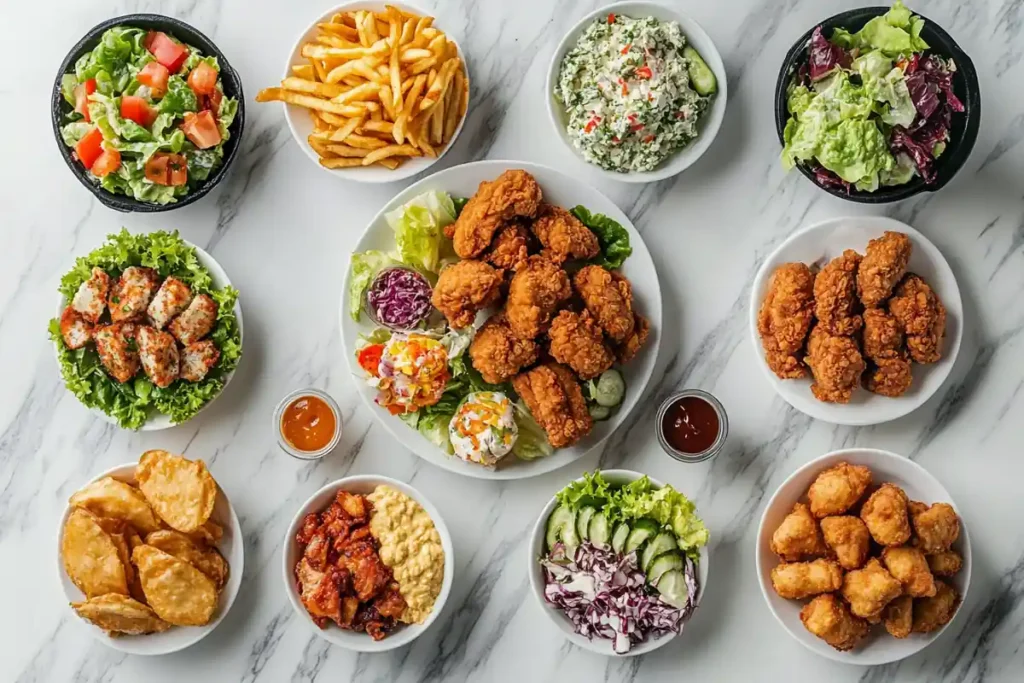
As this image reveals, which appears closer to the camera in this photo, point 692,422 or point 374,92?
point 374,92

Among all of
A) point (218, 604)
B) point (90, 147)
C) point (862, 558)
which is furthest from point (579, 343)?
point (90, 147)

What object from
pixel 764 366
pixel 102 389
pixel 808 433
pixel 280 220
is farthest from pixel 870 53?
pixel 102 389

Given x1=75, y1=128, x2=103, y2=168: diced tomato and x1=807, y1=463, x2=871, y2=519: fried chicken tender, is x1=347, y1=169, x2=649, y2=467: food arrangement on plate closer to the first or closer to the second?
x1=807, y1=463, x2=871, y2=519: fried chicken tender

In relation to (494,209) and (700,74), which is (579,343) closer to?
(494,209)

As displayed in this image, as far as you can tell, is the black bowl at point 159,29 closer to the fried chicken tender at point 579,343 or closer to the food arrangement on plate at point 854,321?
the fried chicken tender at point 579,343

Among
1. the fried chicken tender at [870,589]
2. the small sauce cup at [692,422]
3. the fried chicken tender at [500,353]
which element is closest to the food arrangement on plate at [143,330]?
the fried chicken tender at [500,353]

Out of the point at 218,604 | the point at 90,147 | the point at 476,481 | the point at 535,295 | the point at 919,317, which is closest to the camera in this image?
the point at 535,295
